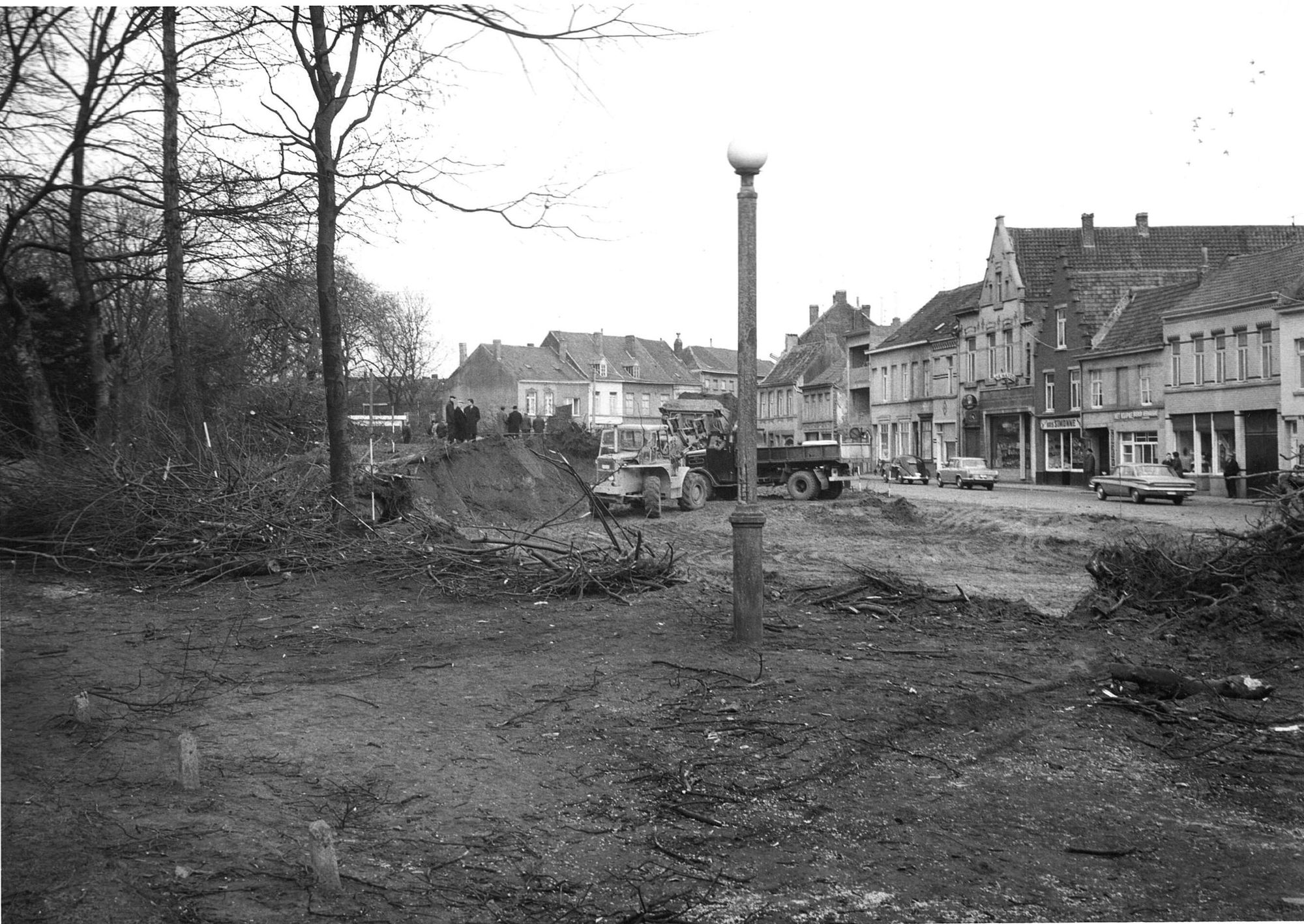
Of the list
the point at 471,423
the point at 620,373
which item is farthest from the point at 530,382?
the point at 471,423

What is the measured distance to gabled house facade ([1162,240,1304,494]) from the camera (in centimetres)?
3428

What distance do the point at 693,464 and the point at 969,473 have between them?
12350mm

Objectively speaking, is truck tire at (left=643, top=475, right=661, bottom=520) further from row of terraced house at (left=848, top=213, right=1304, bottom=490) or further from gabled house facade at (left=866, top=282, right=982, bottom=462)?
gabled house facade at (left=866, top=282, right=982, bottom=462)

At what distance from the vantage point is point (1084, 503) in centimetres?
3041

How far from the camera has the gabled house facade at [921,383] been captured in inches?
1668

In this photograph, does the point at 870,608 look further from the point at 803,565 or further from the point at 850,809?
the point at 803,565

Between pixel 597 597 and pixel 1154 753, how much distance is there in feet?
20.4

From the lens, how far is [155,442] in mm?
13766

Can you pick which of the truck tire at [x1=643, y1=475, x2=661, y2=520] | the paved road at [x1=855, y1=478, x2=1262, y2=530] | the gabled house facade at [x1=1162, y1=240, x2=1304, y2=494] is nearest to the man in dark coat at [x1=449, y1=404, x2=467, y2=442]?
the truck tire at [x1=643, y1=475, x2=661, y2=520]

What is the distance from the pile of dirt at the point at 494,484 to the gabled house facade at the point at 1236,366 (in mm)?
20907

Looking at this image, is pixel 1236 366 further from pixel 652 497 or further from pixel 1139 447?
pixel 652 497

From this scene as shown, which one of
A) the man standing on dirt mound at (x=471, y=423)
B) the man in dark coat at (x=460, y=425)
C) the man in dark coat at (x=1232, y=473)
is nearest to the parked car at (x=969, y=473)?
the man in dark coat at (x=1232, y=473)

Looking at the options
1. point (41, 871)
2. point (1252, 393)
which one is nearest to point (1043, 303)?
point (1252, 393)

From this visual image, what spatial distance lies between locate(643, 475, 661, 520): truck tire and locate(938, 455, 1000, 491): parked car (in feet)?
46.9
